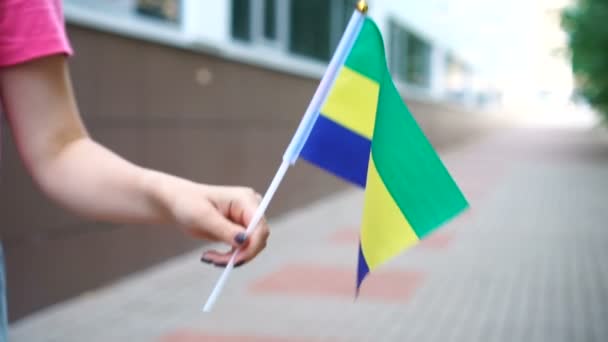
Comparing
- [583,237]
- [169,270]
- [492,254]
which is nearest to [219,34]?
[169,270]

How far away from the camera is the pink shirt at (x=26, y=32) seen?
1.25 metres

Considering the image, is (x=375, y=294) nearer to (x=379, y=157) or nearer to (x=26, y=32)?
(x=379, y=157)

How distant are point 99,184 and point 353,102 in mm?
454

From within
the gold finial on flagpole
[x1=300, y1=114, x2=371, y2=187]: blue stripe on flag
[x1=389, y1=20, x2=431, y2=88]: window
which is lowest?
[x1=389, y1=20, x2=431, y2=88]: window

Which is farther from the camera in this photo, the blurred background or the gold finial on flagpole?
the blurred background

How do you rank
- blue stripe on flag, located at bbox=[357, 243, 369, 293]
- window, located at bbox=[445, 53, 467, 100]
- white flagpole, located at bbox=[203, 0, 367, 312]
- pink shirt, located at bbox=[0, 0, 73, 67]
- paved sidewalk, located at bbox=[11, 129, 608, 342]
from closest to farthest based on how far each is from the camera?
pink shirt, located at bbox=[0, 0, 73, 67] < white flagpole, located at bbox=[203, 0, 367, 312] < blue stripe on flag, located at bbox=[357, 243, 369, 293] < paved sidewalk, located at bbox=[11, 129, 608, 342] < window, located at bbox=[445, 53, 467, 100]

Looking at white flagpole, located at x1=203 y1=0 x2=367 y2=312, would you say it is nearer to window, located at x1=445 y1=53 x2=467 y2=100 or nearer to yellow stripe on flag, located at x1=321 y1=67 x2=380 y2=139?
yellow stripe on flag, located at x1=321 y1=67 x2=380 y2=139

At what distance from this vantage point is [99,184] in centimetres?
125

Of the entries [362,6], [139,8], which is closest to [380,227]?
[362,6]

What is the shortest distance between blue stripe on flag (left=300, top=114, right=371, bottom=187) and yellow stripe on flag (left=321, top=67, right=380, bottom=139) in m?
0.01

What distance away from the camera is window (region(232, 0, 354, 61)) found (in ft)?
28.6

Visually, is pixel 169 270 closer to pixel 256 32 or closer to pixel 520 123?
pixel 256 32

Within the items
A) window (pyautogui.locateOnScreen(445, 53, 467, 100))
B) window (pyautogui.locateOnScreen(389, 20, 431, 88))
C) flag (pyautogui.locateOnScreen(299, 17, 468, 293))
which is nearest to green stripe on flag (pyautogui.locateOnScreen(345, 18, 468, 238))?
flag (pyautogui.locateOnScreen(299, 17, 468, 293))

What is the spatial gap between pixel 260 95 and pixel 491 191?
5.45 meters
